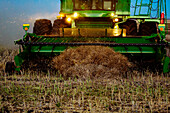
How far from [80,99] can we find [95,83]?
96cm

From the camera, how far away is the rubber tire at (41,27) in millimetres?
8891

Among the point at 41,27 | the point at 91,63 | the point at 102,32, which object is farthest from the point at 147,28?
the point at 91,63

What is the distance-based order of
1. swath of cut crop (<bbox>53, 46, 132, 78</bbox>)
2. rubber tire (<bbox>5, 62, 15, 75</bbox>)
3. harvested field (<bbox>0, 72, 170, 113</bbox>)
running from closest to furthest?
harvested field (<bbox>0, 72, 170, 113</bbox>)
swath of cut crop (<bbox>53, 46, 132, 78</bbox>)
rubber tire (<bbox>5, 62, 15, 75</bbox>)

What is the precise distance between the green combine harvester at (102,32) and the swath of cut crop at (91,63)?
0.74 ft

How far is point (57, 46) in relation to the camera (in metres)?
5.88

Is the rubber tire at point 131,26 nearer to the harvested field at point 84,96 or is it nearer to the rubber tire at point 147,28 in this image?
the rubber tire at point 147,28

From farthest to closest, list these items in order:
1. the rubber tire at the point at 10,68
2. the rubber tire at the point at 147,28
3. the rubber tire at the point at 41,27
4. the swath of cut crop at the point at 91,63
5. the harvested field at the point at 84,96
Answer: the rubber tire at the point at 41,27 → the rubber tire at the point at 147,28 → the rubber tire at the point at 10,68 → the swath of cut crop at the point at 91,63 → the harvested field at the point at 84,96

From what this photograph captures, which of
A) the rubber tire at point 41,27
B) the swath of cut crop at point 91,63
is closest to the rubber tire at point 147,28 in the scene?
the swath of cut crop at point 91,63

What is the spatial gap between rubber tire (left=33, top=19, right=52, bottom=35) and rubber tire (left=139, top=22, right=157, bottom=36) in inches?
151

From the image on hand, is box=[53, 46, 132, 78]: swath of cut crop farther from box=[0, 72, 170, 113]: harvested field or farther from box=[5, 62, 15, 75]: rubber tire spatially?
box=[5, 62, 15, 75]: rubber tire

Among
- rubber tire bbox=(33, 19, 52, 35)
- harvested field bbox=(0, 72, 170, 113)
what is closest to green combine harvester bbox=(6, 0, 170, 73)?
rubber tire bbox=(33, 19, 52, 35)

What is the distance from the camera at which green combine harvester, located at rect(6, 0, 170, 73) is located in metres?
5.49

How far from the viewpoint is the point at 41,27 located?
8.96 meters

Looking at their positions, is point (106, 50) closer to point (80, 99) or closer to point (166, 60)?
point (166, 60)
